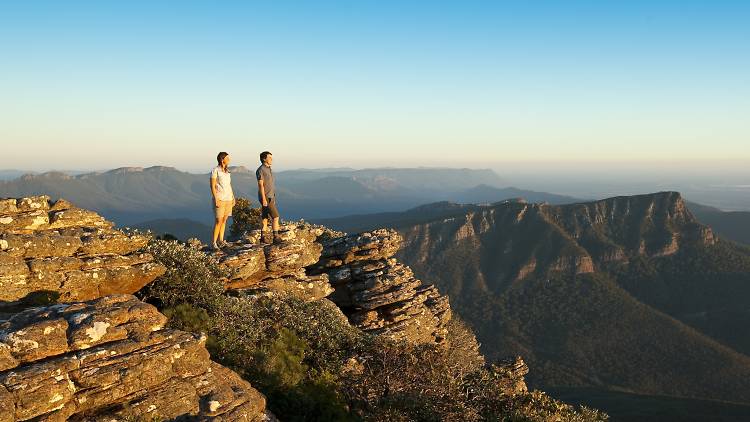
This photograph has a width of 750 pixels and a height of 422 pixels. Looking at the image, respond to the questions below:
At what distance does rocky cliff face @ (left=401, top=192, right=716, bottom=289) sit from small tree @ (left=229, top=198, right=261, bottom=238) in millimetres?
128796

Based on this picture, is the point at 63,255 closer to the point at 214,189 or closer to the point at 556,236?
the point at 214,189

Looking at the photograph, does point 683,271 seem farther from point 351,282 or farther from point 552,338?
point 351,282

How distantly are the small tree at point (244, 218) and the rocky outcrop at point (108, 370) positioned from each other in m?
26.1

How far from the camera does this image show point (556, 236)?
587 feet

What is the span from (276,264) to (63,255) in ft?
33.1

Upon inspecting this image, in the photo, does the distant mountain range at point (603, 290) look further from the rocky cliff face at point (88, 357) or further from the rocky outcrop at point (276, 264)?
the rocky cliff face at point (88, 357)

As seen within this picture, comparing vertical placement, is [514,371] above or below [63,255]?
below

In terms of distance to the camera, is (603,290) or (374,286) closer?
(374,286)

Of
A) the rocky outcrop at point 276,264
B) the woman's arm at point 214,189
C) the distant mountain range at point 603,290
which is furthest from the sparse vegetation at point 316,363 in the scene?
the distant mountain range at point 603,290

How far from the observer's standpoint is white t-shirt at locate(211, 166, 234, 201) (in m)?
17.9

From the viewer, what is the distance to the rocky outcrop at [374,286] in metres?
27.1

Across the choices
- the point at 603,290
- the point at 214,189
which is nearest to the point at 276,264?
the point at 214,189

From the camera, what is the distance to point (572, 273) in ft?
534

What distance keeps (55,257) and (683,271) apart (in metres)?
192
